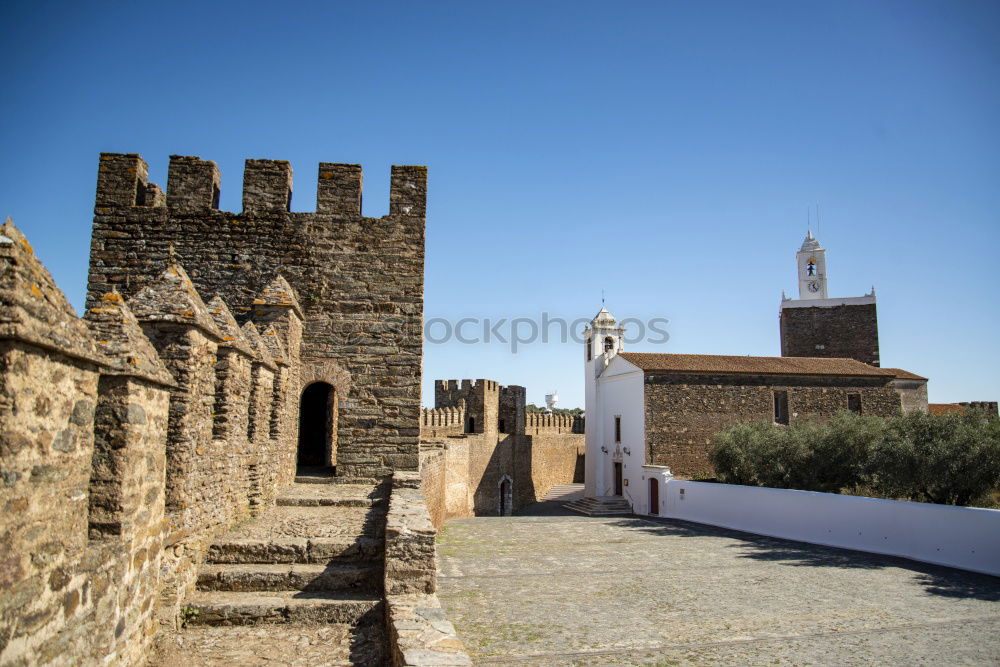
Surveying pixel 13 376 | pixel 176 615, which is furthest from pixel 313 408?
pixel 13 376

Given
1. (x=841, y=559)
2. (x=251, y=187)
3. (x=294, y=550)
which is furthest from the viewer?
(x=841, y=559)

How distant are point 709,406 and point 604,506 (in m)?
5.66

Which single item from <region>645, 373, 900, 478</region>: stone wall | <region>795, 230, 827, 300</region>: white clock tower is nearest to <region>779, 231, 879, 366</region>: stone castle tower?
<region>795, 230, 827, 300</region>: white clock tower

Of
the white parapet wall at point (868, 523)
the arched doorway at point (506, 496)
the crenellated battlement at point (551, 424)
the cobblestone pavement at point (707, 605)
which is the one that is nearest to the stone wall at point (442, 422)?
the arched doorway at point (506, 496)

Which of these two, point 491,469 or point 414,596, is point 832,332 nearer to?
point 491,469

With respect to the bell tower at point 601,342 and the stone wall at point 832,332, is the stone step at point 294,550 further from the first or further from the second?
the stone wall at point 832,332

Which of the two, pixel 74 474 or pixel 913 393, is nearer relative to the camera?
pixel 74 474

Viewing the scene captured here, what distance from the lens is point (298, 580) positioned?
6082 mm

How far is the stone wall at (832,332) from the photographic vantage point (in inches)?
1299

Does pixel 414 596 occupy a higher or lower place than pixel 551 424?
lower

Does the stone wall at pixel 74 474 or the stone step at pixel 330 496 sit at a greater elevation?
the stone wall at pixel 74 474

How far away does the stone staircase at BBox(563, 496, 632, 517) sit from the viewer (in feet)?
84.5

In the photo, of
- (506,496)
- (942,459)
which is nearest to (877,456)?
(942,459)

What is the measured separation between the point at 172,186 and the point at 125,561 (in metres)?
7.67
